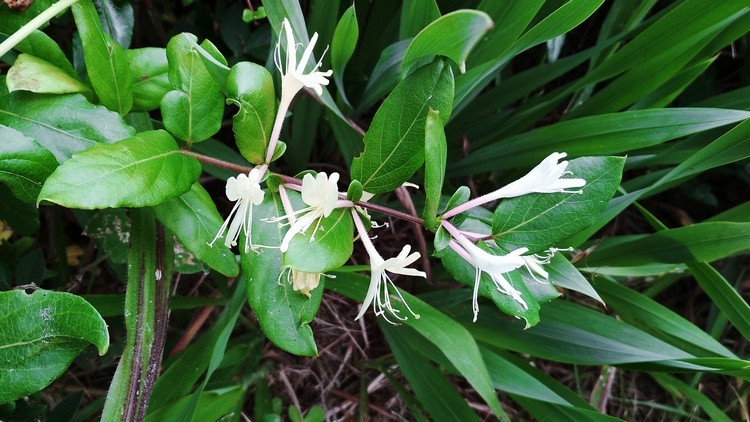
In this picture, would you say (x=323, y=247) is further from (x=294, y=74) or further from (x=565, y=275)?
(x=565, y=275)

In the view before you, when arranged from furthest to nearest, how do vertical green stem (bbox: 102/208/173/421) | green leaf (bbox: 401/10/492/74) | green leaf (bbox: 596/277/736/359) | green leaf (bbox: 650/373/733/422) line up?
green leaf (bbox: 650/373/733/422)
green leaf (bbox: 596/277/736/359)
vertical green stem (bbox: 102/208/173/421)
green leaf (bbox: 401/10/492/74)

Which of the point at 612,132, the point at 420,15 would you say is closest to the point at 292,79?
the point at 420,15

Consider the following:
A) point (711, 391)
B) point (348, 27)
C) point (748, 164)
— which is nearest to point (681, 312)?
point (711, 391)

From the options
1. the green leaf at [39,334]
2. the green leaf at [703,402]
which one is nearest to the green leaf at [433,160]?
the green leaf at [39,334]

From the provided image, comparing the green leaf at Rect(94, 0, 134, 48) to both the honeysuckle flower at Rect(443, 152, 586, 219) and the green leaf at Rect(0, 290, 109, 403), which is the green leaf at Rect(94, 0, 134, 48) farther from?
the honeysuckle flower at Rect(443, 152, 586, 219)

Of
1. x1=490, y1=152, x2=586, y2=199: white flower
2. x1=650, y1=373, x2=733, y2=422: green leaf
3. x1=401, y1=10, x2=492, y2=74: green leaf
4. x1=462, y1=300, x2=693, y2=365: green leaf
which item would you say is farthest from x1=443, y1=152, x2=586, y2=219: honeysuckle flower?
x1=650, y1=373, x2=733, y2=422: green leaf

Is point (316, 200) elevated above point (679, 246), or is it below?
above
